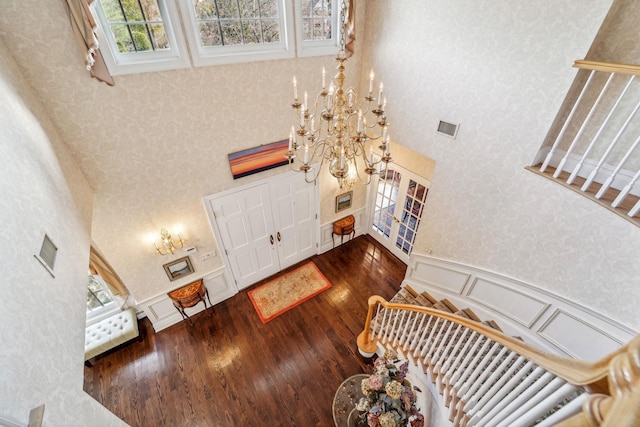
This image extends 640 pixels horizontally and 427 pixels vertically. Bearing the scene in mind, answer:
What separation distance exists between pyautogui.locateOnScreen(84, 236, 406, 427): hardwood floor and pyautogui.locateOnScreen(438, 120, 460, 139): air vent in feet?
9.95

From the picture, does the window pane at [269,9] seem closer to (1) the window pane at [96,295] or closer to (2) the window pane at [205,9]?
(2) the window pane at [205,9]

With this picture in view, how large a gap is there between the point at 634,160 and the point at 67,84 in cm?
567

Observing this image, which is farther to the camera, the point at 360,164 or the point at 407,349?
the point at 360,164

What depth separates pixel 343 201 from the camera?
20.0 ft

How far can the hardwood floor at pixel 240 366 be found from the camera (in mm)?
3854

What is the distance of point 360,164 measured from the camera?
18.9 ft

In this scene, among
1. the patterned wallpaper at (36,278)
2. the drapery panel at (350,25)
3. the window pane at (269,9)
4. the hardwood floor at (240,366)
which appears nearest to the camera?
the patterned wallpaper at (36,278)

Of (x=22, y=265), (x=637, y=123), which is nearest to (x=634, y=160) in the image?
(x=637, y=123)

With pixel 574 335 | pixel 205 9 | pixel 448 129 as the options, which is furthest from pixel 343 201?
A: pixel 574 335

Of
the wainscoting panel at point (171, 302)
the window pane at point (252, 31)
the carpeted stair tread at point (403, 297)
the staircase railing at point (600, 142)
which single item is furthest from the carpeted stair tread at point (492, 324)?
the window pane at point (252, 31)

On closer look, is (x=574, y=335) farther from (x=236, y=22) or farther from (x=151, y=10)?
(x=151, y=10)

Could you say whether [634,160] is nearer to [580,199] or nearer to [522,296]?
[580,199]

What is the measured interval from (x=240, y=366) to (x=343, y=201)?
11.8 feet

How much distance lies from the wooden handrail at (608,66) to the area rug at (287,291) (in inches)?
184
